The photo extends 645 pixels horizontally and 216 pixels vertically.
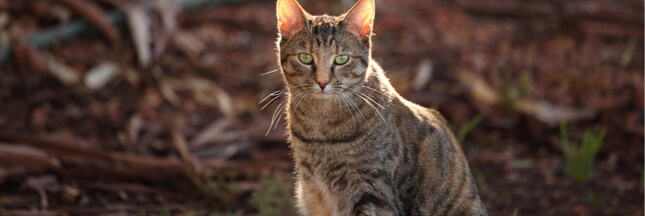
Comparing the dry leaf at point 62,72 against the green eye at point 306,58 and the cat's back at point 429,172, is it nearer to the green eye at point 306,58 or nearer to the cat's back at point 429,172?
the green eye at point 306,58

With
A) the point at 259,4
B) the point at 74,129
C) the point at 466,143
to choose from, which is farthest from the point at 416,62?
the point at 74,129

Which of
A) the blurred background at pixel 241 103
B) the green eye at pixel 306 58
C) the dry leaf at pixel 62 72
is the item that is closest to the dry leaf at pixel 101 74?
the blurred background at pixel 241 103

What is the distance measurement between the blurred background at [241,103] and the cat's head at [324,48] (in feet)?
0.91

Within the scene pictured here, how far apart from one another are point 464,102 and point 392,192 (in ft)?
9.72

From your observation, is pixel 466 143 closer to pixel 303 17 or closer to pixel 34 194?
pixel 303 17

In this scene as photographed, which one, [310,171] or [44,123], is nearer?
[310,171]

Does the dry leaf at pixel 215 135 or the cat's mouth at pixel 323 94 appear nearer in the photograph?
the cat's mouth at pixel 323 94

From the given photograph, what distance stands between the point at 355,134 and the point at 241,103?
3.11 meters

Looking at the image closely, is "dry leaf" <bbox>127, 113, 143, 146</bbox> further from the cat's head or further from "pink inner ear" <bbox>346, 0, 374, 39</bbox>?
"pink inner ear" <bbox>346, 0, 374, 39</bbox>

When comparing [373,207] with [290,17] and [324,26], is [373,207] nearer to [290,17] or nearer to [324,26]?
[324,26]

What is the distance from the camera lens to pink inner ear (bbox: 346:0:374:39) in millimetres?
3672

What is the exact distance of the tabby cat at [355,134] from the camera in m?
3.62

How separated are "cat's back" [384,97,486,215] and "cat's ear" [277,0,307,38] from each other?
0.72 m

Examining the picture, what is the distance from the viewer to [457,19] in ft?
28.7
